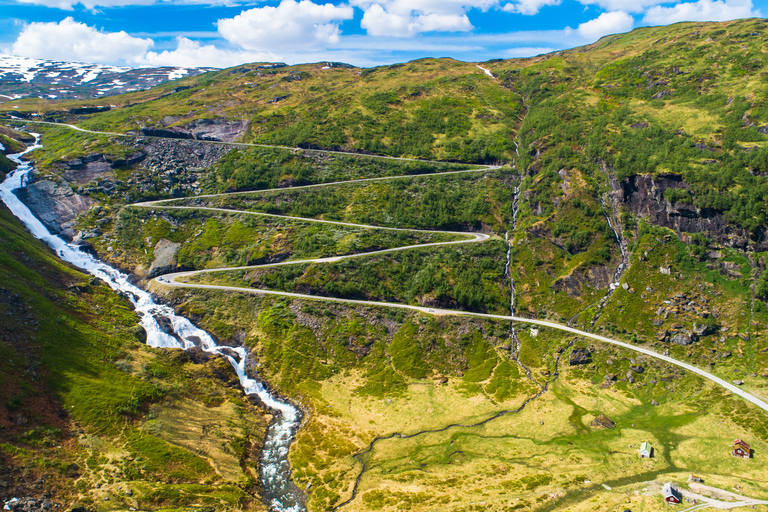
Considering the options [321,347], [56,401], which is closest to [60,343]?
[56,401]

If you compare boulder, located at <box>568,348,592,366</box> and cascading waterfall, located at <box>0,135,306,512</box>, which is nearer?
cascading waterfall, located at <box>0,135,306,512</box>

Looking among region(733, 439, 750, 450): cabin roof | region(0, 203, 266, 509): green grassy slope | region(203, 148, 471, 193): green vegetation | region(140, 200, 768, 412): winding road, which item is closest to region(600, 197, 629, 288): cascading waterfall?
region(140, 200, 768, 412): winding road

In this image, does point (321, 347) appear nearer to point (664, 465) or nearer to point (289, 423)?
point (289, 423)

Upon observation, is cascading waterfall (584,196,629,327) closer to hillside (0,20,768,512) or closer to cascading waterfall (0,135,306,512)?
hillside (0,20,768,512)

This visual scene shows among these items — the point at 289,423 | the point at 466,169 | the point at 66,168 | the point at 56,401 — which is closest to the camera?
the point at 56,401

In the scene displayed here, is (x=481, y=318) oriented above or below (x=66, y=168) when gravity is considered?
below
